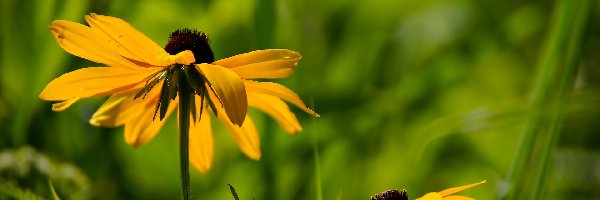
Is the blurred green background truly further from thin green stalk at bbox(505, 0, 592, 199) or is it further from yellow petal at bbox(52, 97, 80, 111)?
yellow petal at bbox(52, 97, 80, 111)

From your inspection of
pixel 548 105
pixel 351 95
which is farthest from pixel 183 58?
pixel 351 95

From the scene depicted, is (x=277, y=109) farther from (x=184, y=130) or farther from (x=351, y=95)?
(x=351, y=95)

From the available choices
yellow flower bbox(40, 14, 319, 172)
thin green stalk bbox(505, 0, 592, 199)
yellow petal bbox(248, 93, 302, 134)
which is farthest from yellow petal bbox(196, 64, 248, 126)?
thin green stalk bbox(505, 0, 592, 199)

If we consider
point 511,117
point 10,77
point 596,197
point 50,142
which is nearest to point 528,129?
point 511,117

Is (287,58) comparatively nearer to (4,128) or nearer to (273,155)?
(273,155)

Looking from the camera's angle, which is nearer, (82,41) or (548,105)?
(82,41)

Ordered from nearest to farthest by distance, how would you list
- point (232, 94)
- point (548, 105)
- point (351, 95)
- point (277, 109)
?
point (232, 94), point (277, 109), point (548, 105), point (351, 95)

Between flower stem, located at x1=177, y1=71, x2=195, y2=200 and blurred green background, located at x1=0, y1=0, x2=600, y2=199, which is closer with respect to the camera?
flower stem, located at x1=177, y1=71, x2=195, y2=200
